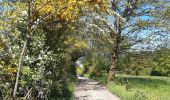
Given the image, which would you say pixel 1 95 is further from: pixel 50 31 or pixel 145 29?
pixel 145 29

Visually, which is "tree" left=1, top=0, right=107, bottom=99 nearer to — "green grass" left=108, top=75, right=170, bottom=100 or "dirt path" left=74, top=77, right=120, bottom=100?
"dirt path" left=74, top=77, right=120, bottom=100

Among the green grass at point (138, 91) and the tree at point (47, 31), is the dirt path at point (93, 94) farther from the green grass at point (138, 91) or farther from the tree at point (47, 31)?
the tree at point (47, 31)

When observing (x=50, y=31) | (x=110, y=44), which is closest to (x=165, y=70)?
(x=110, y=44)

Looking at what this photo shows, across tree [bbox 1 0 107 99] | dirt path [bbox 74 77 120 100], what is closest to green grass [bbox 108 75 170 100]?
dirt path [bbox 74 77 120 100]

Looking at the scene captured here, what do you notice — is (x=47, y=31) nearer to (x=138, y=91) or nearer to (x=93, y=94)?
(x=138, y=91)

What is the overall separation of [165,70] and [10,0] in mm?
61324

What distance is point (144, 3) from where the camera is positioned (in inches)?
1239

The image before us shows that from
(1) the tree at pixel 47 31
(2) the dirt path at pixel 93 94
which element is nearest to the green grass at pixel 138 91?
(2) the dirt path at pixel 93 94

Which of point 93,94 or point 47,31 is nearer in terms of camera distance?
point 47,31

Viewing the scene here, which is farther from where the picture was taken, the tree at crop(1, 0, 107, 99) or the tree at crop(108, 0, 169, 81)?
the tree at crop(108, 0, 169, 81)

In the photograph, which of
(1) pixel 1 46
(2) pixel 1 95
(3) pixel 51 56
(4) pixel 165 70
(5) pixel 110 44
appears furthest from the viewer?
(4) pixel 165 70

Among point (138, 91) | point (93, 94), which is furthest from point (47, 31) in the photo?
point (93, 94)

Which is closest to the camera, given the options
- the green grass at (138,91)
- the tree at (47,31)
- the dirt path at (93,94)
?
the tree at (47,31)

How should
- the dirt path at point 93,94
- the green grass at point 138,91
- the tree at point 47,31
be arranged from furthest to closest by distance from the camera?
the dirt path at point 93,94 → the green grass at point 138,91 → the tree at point 47,31
